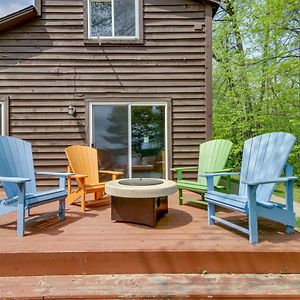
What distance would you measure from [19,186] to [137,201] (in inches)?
45.2

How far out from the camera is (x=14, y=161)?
3.07 m

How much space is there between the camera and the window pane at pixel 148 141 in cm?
533

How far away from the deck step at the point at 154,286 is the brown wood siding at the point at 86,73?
3.33 metres

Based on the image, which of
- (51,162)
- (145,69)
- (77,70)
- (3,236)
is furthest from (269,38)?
(3,236)

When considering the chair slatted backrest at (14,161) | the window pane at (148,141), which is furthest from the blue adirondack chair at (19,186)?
the window pane at (148,141)

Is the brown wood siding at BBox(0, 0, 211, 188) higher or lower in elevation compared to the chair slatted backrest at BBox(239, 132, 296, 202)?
higher

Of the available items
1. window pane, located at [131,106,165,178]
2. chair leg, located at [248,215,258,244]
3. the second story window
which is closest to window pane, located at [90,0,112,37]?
the second story window

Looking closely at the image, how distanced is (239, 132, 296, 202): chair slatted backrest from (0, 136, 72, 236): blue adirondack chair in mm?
2060

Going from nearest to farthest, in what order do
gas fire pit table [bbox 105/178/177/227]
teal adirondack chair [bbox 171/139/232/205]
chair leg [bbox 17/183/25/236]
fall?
chair leg [bbox 17/183/25/236] < gas fire pit table [bbox 105/178/177/227] < teal adirondack chair [bbox 171/139/232/205]

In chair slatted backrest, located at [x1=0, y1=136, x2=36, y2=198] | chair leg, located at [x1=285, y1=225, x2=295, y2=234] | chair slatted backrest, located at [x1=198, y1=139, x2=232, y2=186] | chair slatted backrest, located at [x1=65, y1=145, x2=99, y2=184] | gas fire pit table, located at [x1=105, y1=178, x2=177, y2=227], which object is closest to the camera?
chair leg, located at [x1=285, y1=225, x2=295, y2=234]

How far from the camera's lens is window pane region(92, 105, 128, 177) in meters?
5.30

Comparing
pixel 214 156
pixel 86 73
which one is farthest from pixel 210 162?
pixel 86 73

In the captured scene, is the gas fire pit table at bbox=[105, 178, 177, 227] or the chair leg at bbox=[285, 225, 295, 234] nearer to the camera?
the chair leg at bbox=[285, 225, 295, 234]

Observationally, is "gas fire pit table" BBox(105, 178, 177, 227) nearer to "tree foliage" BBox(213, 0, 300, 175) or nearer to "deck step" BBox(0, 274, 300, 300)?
"deck step" BBox(0, 274, 300, 300)
